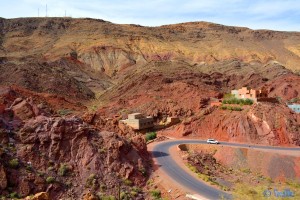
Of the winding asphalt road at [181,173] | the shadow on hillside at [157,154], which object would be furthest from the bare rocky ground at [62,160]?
the shadow on hillside at [157,154]

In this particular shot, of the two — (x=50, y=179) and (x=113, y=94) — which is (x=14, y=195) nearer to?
(x=50, y=179)

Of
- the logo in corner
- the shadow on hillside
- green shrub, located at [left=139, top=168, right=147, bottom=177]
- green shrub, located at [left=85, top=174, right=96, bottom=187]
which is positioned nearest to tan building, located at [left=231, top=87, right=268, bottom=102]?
the shadow on hillside

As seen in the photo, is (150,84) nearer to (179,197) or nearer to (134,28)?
(179,197)

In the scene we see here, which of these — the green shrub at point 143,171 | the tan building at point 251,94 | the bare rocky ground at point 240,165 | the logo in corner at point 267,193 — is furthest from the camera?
the tan building at point 251,94

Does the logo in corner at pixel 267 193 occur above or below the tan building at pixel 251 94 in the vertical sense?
below

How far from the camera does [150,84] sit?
8388 cm

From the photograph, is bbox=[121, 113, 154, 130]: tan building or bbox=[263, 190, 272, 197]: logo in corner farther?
bbox=[121, 113, 154, 130]: tan building

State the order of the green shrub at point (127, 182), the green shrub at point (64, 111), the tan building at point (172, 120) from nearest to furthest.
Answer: the green shrub at point (127, 182)
the tan building at point (172, 120)
the green shrub at point (64, 111)

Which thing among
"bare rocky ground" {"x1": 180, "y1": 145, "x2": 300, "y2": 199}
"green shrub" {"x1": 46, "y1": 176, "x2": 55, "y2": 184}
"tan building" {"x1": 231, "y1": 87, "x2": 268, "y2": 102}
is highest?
"tan building" {"x1": 231, "y1": 87, "x2": 268, "y2": 102}

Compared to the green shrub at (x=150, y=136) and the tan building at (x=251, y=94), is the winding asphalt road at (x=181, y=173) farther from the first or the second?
the tan building at (x=251, y=94)

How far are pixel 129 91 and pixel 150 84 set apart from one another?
15.0 ft

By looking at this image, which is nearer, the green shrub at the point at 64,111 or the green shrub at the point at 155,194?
the green shrub at the point at 155,194

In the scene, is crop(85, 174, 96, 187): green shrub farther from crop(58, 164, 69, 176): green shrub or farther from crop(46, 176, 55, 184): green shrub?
crop(46, 176, 55, 184): green shrub

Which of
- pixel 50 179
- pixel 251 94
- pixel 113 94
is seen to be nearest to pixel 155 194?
pixel 50 179
